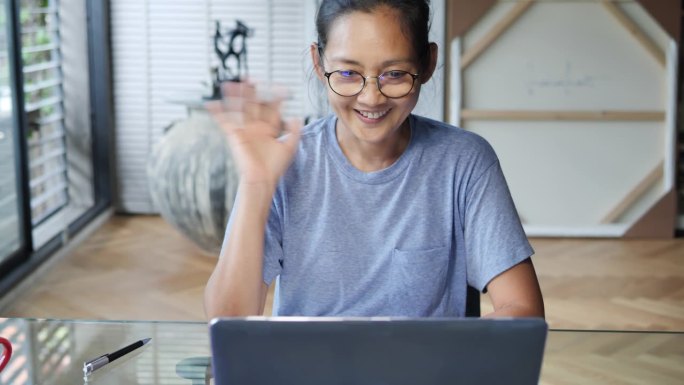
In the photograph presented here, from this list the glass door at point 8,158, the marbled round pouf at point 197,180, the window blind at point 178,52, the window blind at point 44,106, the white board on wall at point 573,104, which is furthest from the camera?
the window blind at point 178,52

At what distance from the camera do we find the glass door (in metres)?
3.98

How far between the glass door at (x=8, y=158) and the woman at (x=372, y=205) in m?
2.65

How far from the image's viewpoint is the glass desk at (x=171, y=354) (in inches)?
56.6

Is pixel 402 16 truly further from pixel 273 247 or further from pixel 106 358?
pixel 106 358

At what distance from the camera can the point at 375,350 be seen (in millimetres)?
1032

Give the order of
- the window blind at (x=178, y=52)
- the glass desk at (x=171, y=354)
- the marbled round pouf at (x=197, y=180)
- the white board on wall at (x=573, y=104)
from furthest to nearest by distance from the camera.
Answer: the window blind at (x=178, y=52) < the white board on wall at (x=573, y=104) < the marbled round pouf at (x=197, y=180) < the glass desk at (x=171, y=354)

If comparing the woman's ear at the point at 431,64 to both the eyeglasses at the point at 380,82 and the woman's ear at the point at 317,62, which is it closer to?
the eyeglasses at the point at 380,82

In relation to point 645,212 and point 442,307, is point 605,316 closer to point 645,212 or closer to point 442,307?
point 645,212

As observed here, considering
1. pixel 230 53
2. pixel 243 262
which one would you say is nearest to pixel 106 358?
pixel 243 262

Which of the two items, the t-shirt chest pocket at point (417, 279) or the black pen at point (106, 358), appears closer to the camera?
the black pen at point (106, 358)

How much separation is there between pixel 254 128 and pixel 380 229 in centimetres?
29

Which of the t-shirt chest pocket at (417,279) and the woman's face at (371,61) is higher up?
the woman's face at (371,61)

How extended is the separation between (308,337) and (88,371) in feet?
1.81

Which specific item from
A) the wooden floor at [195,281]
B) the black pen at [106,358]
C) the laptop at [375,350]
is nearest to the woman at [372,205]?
the black pen at [106,358]
